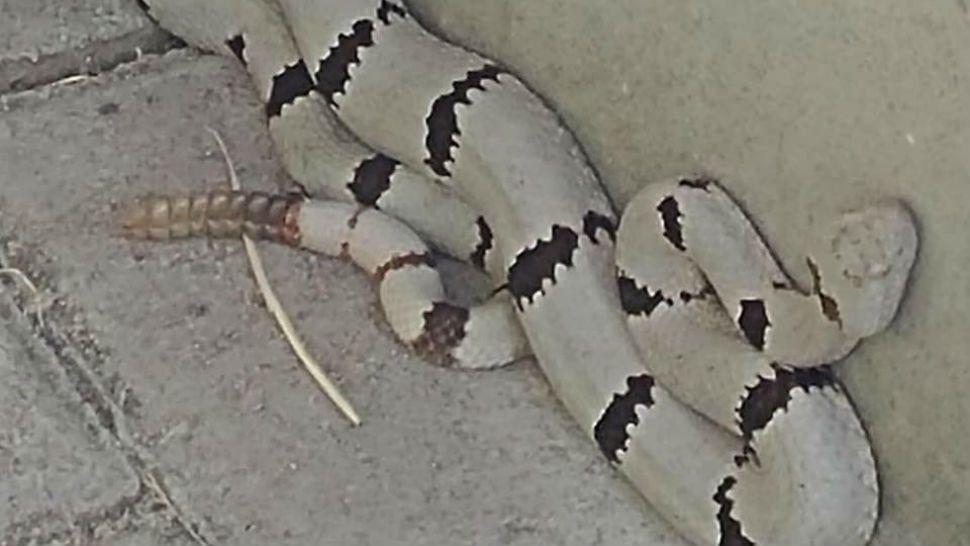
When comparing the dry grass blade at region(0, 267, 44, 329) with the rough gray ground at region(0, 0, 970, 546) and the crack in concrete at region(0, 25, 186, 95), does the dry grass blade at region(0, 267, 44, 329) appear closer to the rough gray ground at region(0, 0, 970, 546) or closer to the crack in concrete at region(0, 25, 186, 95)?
the rough gray ground at region(0, 0, 970, 546)

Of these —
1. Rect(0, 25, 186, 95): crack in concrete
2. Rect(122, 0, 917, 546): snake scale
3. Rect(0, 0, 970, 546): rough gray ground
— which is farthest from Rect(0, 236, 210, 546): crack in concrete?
Rect(0, 25, 186, 95): crack in concrete

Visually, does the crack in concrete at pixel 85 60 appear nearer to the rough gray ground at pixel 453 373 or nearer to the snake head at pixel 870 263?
the rough gray ground at pixel 453 373

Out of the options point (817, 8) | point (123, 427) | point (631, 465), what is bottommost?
point (123, 427)

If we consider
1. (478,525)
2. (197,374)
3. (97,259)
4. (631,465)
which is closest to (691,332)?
(631,465)

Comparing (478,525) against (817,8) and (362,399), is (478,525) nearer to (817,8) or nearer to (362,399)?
(362,399)

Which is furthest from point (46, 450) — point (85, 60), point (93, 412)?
point (85, 60)

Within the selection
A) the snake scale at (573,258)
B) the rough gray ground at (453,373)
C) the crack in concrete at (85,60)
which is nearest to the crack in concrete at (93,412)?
the rough gray ground at (453,373)
